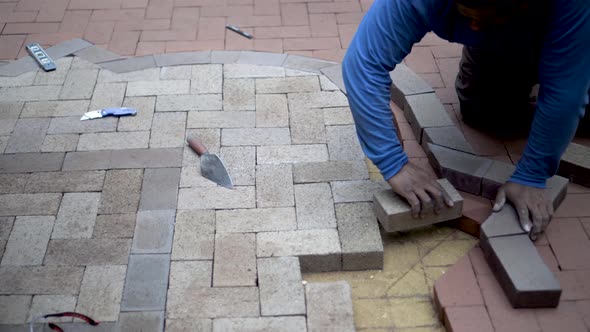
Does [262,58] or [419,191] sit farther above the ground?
[419,191]

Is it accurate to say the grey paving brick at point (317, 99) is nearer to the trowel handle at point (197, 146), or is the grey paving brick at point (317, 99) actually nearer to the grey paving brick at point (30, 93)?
the trowel handle at point (197, 146)

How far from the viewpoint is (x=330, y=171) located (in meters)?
4.19

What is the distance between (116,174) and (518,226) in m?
2.29

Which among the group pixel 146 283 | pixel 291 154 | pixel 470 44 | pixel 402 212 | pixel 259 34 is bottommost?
pixel 259 34

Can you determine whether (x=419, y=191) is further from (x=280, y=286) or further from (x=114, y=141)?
(x=114, y=141)

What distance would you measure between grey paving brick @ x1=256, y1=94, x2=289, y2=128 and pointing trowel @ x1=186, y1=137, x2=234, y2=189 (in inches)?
18.3

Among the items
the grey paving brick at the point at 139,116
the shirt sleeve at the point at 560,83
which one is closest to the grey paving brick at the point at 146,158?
the grey paving brick at the point at 139,116

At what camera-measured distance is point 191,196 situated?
4.06 meters

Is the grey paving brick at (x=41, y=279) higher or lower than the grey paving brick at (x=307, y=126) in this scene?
higher

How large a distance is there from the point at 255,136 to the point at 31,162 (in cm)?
137

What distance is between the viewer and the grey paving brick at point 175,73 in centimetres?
508

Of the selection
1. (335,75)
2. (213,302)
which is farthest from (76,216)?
(335,75)

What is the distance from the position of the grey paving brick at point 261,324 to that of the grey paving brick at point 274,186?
2.66 feet

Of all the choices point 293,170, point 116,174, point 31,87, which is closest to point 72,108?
point 31,87
